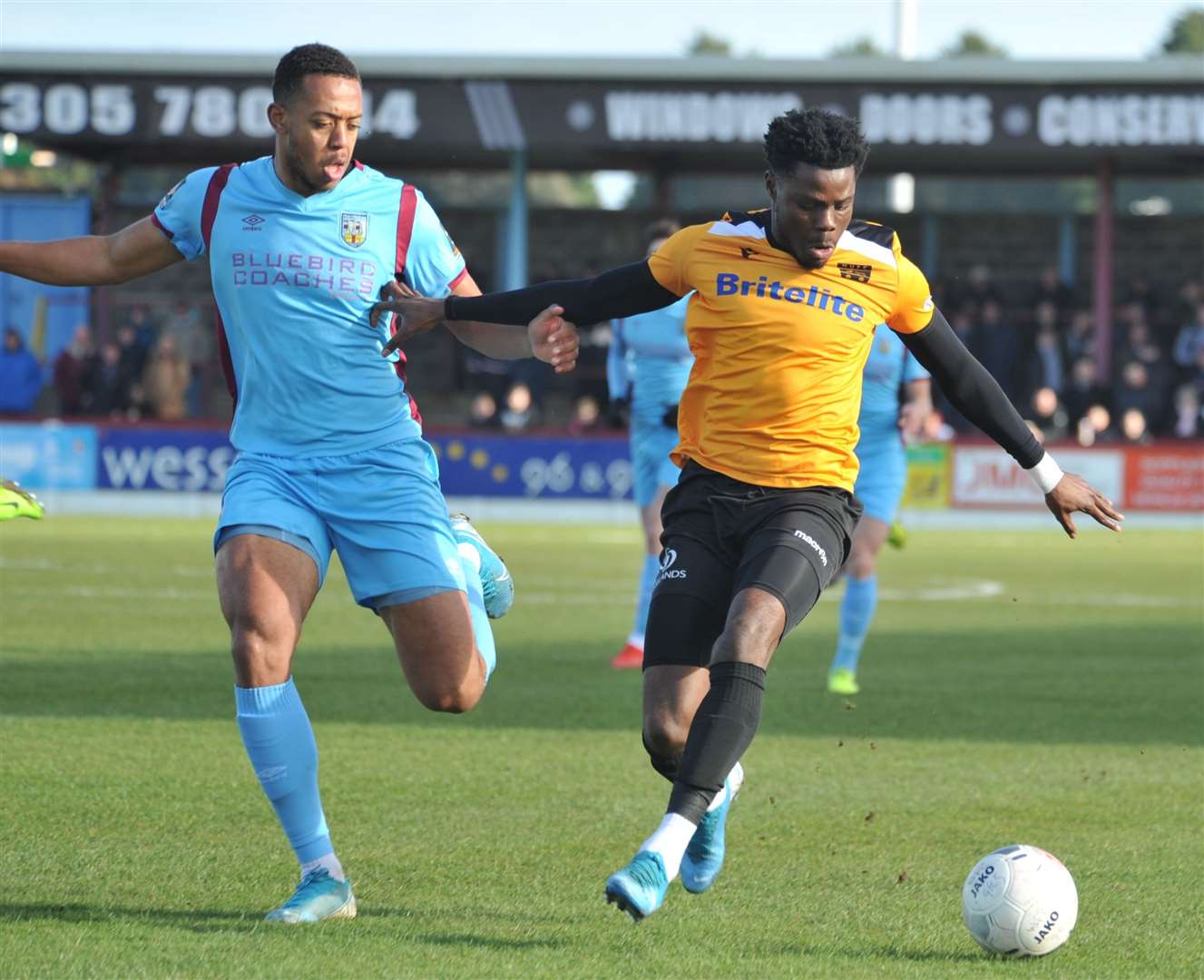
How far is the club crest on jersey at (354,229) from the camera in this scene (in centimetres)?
553

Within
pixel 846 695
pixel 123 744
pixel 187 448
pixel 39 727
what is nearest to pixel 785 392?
pixel 123 744

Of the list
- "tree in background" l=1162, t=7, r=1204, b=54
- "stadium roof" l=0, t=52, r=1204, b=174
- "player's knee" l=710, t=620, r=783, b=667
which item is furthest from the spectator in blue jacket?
"tree in background" l=1162, t=7, r=1204, b=54

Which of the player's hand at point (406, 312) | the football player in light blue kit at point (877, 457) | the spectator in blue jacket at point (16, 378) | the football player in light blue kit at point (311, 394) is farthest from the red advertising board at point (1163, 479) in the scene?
the player's hand at point (406, 312)

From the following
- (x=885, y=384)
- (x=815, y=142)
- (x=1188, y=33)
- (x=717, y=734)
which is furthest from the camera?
(x=1188, y=33)

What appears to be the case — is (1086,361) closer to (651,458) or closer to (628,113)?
(628,113)

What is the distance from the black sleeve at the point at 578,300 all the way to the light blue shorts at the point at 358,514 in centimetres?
45

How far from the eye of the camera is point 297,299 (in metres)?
5.45

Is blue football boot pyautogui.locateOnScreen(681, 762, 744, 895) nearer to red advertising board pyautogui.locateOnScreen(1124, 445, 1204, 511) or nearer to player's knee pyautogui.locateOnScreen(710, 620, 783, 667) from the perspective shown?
player's knee pyautogui.locateOnScreen(710, 620, 783, 667)

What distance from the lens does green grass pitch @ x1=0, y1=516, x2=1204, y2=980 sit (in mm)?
4988

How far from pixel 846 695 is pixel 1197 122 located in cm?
2124

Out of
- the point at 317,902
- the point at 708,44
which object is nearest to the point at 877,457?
the point at 317,902

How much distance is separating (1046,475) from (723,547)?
1.08 metres

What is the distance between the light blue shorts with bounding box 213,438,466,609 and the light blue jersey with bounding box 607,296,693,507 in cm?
568

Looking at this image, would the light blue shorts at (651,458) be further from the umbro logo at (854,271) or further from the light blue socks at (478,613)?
the umbro logo at (854,271)
